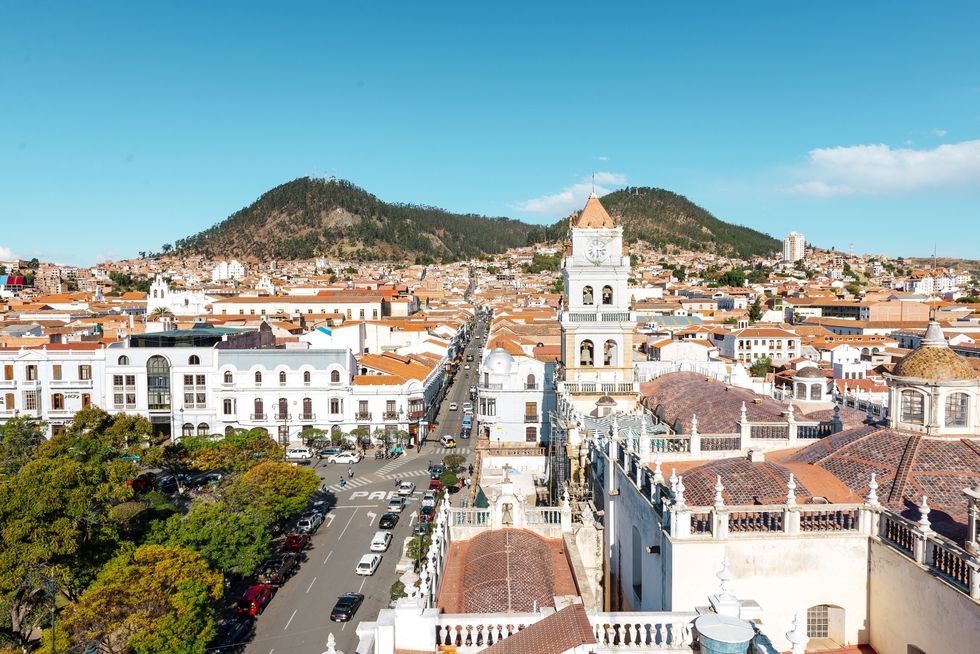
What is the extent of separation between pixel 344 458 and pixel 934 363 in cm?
4295

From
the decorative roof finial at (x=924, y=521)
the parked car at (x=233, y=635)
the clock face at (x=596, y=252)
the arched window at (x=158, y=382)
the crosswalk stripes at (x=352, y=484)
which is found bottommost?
the crosswalk stripes at (x=352, y=484)

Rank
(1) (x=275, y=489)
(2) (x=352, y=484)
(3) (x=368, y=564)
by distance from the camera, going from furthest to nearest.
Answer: (2) (x=352, y=484), (1) (x=275, y=489), (3) (x=368, y=564)

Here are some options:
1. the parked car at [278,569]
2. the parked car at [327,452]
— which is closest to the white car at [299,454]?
the parked car at [327,452]

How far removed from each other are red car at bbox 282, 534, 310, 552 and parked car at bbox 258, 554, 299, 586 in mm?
652

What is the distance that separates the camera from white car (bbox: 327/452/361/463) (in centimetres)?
5097

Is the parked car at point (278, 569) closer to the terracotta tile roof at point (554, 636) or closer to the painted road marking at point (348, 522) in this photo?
the painted road marking at point (348, 522)

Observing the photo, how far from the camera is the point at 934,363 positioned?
14.2 m

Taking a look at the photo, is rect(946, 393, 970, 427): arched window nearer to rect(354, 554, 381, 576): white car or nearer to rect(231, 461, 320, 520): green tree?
rect(354, 554, 381, 576): white car

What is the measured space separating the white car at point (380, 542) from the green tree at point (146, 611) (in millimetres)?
11634

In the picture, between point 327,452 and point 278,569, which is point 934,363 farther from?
point 327,452

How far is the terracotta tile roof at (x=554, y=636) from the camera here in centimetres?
938

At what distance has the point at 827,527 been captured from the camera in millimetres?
12359

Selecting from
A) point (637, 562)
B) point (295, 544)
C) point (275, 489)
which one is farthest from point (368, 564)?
point (637, 562)

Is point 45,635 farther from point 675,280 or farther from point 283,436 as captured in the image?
point 675,280
